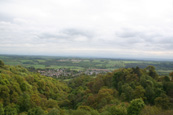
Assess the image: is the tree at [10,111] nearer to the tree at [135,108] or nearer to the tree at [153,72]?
the tree at [135,108]

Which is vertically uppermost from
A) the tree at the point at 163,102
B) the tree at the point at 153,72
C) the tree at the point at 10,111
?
the tree at the point at 153,72

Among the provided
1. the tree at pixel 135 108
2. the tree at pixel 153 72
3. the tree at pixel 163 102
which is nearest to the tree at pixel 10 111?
the tree at pixel 135 108

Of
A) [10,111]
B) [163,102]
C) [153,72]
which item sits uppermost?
[153,72]

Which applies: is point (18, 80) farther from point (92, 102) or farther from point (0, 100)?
point (92, 102)

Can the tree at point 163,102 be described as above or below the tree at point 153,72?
below

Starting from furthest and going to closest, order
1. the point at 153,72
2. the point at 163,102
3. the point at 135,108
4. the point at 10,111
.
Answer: the point at 153,72, the point at 163,102, the point at 10,111, the point at 135,108

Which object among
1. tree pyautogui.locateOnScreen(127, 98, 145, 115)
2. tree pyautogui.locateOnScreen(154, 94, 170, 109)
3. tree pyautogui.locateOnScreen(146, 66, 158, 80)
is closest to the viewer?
tree pyautogui.locateOnScreen(127, 98, 145, 115)

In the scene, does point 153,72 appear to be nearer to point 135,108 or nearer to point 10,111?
point 135,108

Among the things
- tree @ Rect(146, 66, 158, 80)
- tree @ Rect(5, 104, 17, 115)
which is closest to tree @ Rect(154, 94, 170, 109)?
tree @ Rect(146, 66, 158, 80)

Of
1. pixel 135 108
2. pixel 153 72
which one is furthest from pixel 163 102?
pixel 153 72

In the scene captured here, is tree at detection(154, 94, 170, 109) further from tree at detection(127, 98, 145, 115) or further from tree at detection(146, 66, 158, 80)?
tree at detection(146, 66, 158, 80)

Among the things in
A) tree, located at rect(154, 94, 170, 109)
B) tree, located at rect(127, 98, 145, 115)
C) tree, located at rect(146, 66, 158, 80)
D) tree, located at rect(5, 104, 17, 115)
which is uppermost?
tree, located at rect(146, 66, 158, 80)
